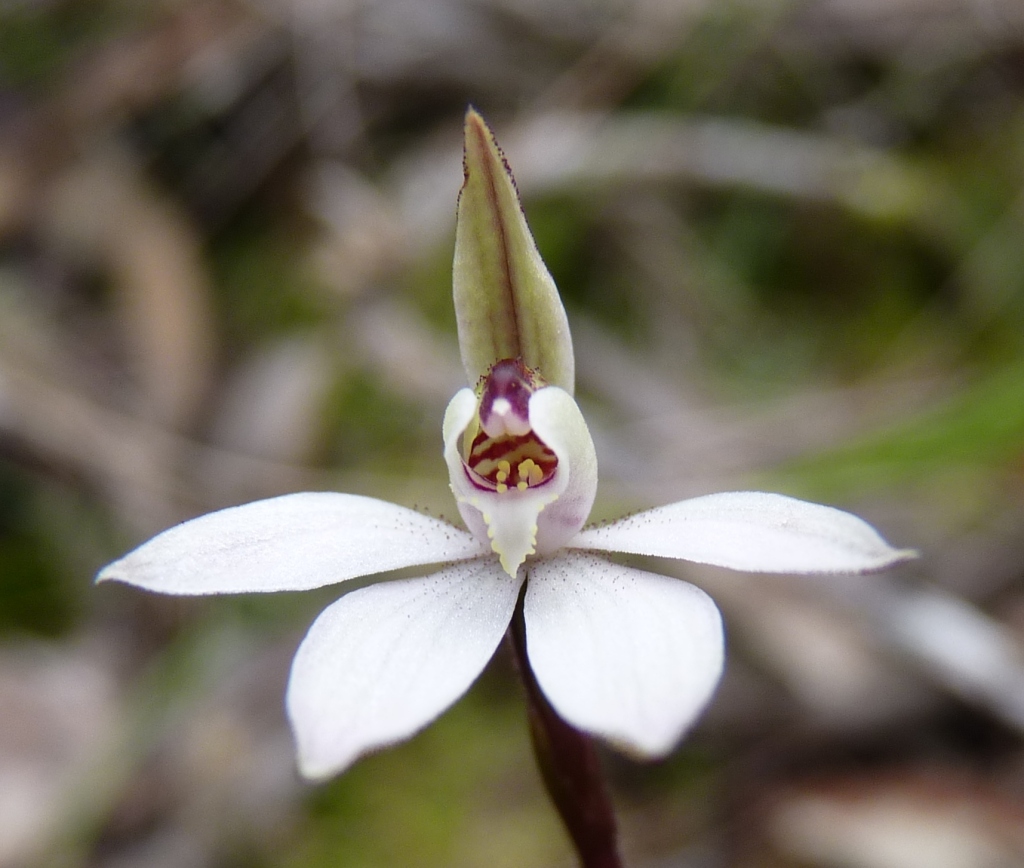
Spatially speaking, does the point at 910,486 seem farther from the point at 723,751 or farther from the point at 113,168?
the point at 113,168

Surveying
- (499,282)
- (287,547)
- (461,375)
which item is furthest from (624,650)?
(461,375)

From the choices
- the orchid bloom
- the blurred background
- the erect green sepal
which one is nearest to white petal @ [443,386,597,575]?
the orchid bloom

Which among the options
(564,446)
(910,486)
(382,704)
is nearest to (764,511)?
(564,446)

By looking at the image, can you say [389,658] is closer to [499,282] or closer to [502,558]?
[502,558]

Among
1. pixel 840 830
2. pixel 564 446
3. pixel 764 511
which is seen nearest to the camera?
pixel 764 511

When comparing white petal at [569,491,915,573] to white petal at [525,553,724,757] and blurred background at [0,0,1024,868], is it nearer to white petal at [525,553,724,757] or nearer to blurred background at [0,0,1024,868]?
white petal at [525,553,724,757]

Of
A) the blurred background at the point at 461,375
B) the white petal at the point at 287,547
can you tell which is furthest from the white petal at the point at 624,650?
the blurred background at the point at 461,375

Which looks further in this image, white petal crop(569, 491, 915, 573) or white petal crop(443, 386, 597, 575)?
white petal crop(443, 386, 597, 575)
